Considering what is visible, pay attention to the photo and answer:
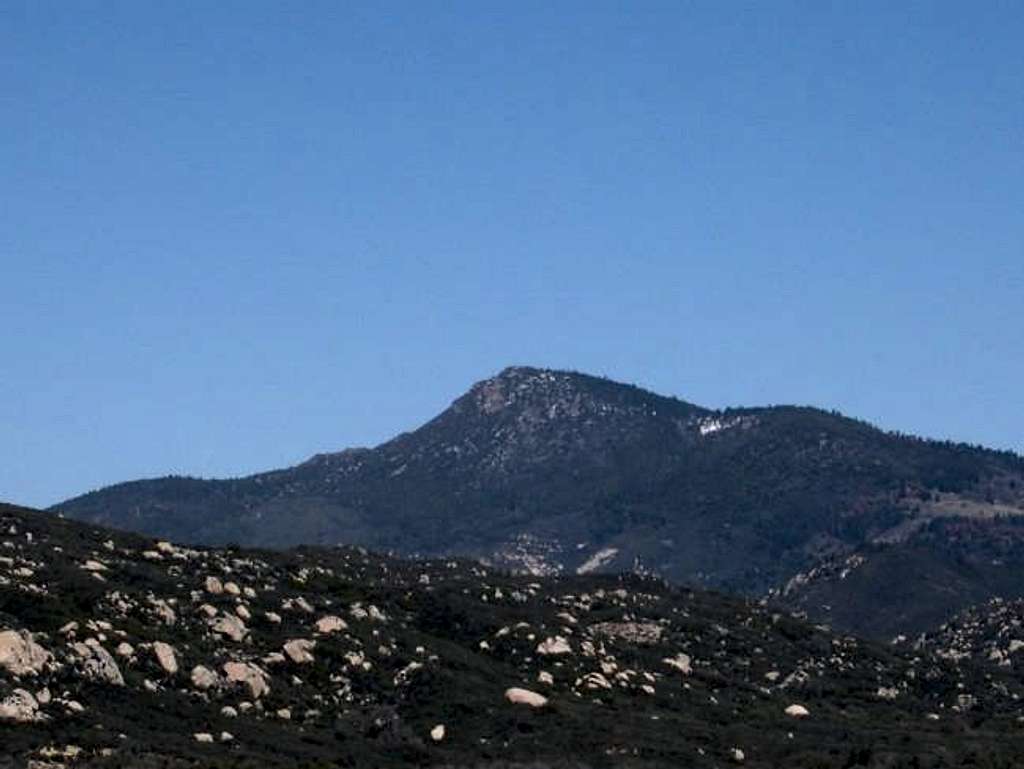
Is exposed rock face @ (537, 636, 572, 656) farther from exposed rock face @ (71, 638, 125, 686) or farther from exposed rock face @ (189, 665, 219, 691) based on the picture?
exposed rock face @ (71, 638, 125, 686)

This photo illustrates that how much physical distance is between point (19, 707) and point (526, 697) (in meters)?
41.2

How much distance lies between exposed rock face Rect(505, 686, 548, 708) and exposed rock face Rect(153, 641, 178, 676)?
2512 cm

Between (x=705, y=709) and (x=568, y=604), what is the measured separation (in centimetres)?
4553

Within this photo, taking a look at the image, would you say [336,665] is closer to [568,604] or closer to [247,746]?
[247,746]

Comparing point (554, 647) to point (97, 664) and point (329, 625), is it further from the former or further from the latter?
point (97, 664)

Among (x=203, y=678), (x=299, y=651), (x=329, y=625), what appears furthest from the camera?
(x=329, y=625)

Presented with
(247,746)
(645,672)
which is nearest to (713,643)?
(645,672)

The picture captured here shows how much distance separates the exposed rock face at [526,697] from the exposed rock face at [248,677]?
64.4ft

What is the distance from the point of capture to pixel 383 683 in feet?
389

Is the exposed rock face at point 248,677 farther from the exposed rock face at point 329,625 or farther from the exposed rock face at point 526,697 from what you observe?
the exposed rock face at point 526,697

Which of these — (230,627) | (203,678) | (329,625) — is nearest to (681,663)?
(329,625)

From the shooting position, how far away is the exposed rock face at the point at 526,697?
121 m

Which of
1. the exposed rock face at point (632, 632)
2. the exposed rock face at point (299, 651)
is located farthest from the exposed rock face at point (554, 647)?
the exposed rock face at point (299, 651)

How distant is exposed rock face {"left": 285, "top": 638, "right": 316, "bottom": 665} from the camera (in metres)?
116
